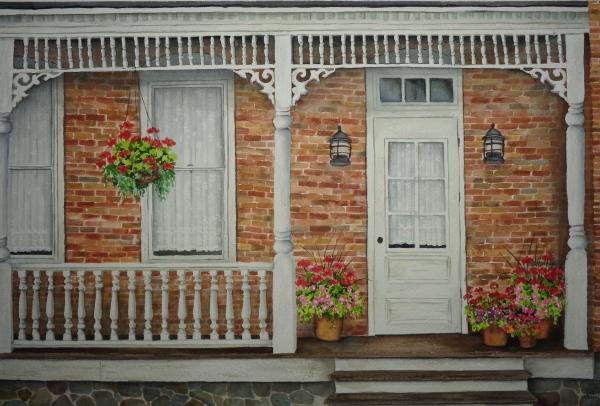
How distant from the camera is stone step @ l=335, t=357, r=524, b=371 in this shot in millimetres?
6109

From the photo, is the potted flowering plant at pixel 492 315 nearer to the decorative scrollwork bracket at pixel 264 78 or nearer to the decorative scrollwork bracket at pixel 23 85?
the decorative scrollwork bracket at pixel 264 78

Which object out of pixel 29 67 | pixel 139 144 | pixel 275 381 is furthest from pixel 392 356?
pixel 29 67

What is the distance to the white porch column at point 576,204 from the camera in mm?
6203

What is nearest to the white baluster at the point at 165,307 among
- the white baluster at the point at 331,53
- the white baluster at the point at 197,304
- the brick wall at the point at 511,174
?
the white baluster at the point at 197,304

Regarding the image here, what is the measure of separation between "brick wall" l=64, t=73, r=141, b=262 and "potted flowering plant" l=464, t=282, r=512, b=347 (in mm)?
3810

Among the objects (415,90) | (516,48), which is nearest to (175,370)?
(415,90)

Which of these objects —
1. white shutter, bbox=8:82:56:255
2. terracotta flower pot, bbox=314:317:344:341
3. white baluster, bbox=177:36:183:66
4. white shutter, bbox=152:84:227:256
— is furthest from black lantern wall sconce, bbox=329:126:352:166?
white shutter, bbox=8:82:56:255

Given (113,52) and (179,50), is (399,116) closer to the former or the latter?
(179,50)

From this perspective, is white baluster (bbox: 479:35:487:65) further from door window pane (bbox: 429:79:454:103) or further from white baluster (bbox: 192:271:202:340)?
white baluster (bbox: 192:271:202:340)

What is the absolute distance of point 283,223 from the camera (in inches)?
246

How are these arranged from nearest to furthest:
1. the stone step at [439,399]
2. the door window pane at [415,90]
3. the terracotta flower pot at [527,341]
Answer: the stone step at [439,399], the terracotta flower pot at [527,341], the door window pane at [415,90]

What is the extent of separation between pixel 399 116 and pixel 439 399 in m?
3.15

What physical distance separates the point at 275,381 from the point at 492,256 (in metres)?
2.90

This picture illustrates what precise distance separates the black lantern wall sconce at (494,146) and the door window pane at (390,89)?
112cm
